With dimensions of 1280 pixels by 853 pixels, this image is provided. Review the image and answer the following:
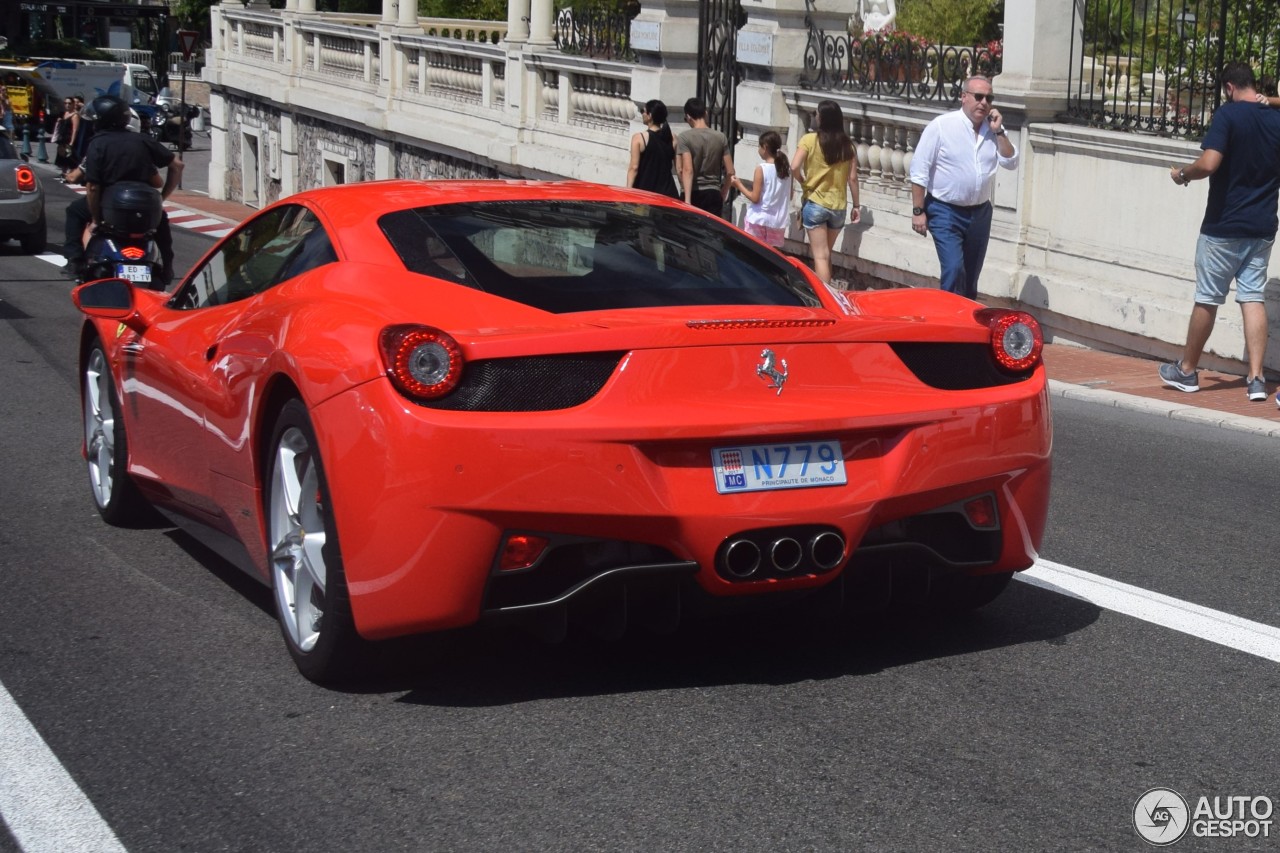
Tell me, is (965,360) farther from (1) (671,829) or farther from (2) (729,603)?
(1) (671,829)

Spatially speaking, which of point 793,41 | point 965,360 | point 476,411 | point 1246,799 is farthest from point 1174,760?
point 793,41

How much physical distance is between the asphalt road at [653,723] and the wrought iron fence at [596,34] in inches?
600

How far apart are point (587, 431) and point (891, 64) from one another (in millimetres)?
11517

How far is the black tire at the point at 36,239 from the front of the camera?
22781 millimetres

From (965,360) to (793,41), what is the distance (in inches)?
482

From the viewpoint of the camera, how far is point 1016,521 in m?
5.29

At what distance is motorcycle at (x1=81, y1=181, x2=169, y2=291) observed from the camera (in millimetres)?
12430

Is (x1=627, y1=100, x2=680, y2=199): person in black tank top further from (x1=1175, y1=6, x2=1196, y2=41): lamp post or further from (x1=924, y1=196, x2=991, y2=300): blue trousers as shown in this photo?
(x1=1175, y1=6, x2=1196, y2=41): lamp post

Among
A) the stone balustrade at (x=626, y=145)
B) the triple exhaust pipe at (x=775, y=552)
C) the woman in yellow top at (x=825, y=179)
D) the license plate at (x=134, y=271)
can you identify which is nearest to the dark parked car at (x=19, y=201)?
the stone balustrade at (x=626, y=145)

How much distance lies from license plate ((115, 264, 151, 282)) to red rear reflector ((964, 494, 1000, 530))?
27.7 ft

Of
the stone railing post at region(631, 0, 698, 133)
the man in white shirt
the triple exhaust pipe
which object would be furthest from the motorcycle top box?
the triple exhaust pipe

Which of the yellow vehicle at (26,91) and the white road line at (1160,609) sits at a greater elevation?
the yellow vehicle at (26,91)

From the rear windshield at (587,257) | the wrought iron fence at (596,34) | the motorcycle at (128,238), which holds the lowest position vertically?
the motorcycle at (128,238)

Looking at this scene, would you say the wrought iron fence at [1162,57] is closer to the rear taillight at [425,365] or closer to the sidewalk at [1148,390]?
the sidewalk at [1148,390]
